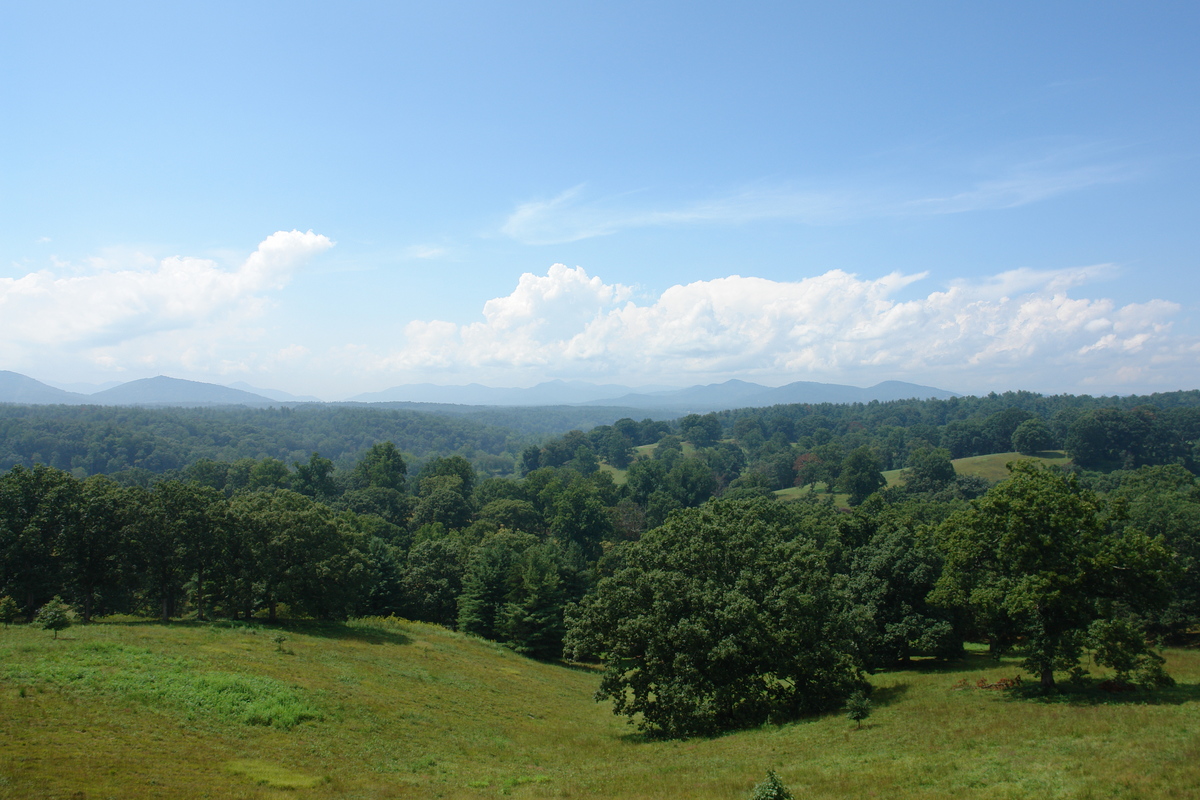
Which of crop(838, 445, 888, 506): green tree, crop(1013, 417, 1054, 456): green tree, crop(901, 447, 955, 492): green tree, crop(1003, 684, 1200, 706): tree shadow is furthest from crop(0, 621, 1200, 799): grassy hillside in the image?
crop(1013, 417, 1054, 456): green tree

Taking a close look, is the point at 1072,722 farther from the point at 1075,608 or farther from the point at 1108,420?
the point at 1108,420

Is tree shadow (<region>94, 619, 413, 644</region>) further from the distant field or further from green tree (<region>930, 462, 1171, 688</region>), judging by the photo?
the distant field

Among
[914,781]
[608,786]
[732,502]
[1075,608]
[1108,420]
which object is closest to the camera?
[914,781]

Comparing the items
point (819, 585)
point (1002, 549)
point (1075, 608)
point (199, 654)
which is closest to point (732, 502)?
point (819, 585)

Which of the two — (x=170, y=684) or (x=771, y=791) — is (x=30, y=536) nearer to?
(x=170, y=684)

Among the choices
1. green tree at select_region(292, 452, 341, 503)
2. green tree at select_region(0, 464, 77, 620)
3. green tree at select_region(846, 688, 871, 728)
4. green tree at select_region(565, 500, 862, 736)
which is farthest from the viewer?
green tree at select_region(292, 452, 341, 503)

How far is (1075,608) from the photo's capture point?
23.1m

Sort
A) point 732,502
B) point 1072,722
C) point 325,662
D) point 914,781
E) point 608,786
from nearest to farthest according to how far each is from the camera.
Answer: point 914,781 → point 608,786 → point 1072,722 → point 325,662 → point 732,502

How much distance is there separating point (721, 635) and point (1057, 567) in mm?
13953

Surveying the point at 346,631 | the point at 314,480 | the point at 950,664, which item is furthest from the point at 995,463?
the point at 314,480

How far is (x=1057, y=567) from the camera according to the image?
23609 millimetres

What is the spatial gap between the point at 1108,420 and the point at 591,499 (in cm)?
11054

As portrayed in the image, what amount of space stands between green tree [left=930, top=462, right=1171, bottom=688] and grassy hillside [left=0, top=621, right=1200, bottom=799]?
2488 mm

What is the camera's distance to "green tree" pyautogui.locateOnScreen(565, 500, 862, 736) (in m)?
26.6
